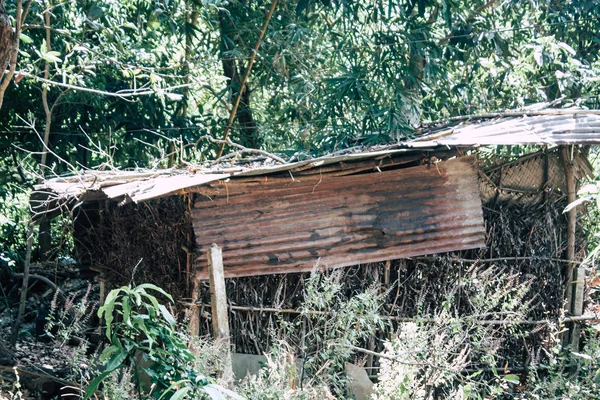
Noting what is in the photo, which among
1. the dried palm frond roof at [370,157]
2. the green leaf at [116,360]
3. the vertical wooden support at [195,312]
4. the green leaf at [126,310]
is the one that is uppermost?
the dried palm frond roof at [370,157]

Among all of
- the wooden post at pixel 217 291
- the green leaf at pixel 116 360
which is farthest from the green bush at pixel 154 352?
the wooden post at pixel 217 291

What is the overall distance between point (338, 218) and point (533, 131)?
1.78 metres

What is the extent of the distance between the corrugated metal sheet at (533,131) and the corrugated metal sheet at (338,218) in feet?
1.22

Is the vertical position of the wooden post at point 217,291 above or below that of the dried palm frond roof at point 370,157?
below

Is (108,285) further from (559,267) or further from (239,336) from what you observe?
(559,267)

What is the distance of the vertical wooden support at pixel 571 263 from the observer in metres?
6.88

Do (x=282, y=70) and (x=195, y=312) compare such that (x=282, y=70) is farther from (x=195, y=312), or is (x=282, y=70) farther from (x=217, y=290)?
(x=217, y=290)

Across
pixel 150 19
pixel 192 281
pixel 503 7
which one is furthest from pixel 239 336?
pixel 503 7

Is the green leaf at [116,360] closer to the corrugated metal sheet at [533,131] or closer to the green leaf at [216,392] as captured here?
the green leaf at [216,392]

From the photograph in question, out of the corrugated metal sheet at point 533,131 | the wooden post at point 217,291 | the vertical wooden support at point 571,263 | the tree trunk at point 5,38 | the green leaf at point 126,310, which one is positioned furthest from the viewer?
the vertical wooden support at point 571,263

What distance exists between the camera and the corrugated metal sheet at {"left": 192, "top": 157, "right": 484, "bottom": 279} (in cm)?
599

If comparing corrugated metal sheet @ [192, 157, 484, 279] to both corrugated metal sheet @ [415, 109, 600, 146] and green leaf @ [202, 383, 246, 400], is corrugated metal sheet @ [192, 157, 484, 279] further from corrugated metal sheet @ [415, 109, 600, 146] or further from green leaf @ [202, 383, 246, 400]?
green leaf @ [202, 383, 246, 400]

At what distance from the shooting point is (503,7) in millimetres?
9922

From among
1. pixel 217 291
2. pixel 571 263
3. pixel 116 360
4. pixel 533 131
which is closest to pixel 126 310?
pixel 116 360
